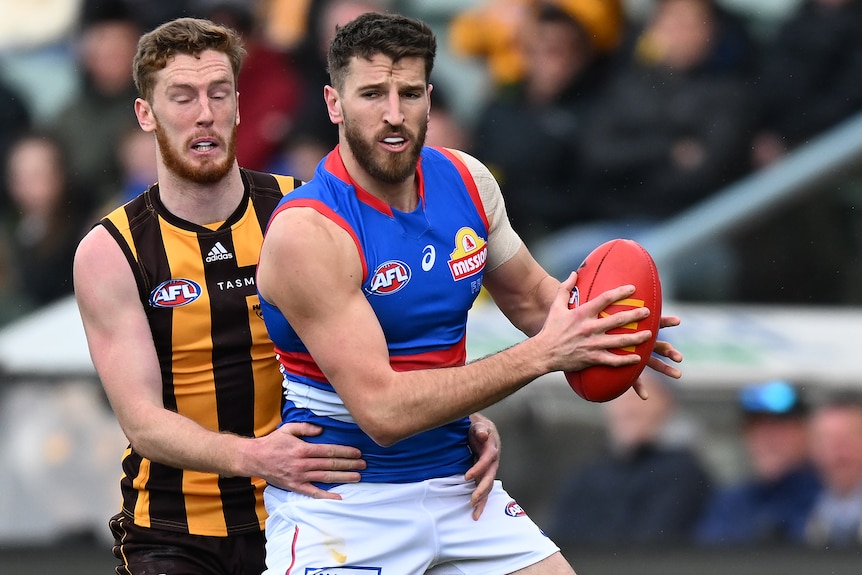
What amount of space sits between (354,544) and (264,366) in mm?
702

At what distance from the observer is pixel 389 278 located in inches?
145

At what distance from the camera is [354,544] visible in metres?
3.71

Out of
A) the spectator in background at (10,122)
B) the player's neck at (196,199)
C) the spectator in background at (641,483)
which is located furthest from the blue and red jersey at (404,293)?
the spectator in background at (10,122)

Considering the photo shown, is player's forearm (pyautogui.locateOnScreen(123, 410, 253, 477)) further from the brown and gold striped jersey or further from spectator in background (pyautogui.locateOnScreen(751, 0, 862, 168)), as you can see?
spectator in background (pyautogui.locateOnScreen(751, 0, 862, 168))

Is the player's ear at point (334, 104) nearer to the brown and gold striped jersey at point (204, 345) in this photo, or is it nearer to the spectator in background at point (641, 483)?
the brown and gold striped jersey at point (204, 345)

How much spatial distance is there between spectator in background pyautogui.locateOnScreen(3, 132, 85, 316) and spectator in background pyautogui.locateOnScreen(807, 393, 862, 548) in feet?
14.4

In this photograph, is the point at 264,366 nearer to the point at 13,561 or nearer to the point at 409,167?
the point at 409,167

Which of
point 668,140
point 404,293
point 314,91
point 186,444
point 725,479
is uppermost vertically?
point 314,91

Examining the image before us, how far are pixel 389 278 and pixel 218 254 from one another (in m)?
0.72

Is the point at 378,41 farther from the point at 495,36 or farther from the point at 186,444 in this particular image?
the point at 495,36

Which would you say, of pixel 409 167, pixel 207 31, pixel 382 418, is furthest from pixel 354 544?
pixel 207 31

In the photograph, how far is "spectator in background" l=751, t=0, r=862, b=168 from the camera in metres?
7.73

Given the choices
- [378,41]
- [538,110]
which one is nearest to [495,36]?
[538,110]

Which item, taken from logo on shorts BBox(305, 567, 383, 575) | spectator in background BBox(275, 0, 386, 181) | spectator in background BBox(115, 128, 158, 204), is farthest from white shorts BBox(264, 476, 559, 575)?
spectator in background BBox(115, 128, 158, 204)
